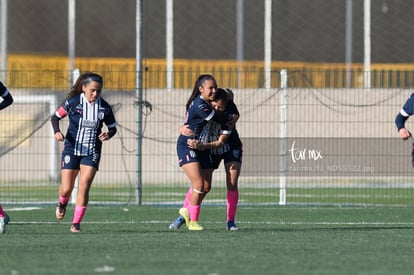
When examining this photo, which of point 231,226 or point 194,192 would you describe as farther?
point 231,226

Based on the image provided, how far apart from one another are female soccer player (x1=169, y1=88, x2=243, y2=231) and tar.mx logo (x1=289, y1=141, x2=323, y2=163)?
7.48m

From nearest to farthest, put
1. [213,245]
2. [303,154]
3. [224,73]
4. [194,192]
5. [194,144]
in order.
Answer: [213,245] < [194,144] < [194,192] < [303,154] < [224,73]

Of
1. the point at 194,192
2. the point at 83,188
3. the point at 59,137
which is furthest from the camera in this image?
the point at 194,192

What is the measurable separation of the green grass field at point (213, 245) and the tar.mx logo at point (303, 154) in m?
3.94

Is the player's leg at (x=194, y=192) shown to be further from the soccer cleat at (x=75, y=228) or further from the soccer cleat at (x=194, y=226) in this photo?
the soccer cleat at (x=75, y=228)

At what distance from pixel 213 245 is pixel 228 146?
251cm

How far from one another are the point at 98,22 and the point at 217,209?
22372mm

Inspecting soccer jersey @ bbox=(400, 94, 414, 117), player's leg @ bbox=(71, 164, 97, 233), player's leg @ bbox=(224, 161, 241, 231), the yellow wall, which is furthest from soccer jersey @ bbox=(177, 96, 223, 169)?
the yellow wall

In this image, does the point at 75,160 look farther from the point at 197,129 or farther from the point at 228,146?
the point at 228,146

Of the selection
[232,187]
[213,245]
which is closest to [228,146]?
[232,187]

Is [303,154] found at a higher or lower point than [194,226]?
higher

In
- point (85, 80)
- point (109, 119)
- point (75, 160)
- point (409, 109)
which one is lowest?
point (75, 160)

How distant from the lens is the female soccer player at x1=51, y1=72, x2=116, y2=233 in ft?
46.4

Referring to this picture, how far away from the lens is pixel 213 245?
40.5ft
